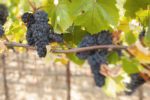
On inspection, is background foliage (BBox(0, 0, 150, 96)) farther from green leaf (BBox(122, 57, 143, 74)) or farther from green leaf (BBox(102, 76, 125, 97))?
green leaf (BBox(102, 76, 125, 97))

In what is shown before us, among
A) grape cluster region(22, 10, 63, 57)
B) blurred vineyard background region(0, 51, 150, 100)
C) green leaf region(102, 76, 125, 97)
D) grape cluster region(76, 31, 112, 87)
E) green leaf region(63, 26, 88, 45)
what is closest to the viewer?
grape cluster region(22, 10, 63, 57)

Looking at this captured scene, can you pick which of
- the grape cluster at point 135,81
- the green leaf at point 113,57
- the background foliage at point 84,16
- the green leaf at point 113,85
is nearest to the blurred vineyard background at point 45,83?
the grape cluster at point 135,81

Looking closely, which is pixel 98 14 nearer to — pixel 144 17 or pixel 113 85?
pixel 144 17

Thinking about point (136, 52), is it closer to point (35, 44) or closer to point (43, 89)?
point (35, 44)

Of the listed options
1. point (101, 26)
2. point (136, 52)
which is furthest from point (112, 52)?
point (101, 26)

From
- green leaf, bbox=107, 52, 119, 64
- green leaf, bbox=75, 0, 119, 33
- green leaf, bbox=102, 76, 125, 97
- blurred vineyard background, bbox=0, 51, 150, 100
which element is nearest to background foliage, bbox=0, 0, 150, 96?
green leaf, bbox=75, 0, 119, 33

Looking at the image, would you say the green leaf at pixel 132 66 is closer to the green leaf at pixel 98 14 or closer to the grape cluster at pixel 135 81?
the grape cluster at pixel 135 81

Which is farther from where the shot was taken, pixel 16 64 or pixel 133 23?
pixel 16 64
